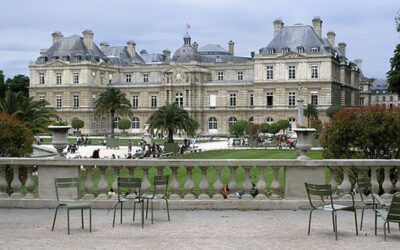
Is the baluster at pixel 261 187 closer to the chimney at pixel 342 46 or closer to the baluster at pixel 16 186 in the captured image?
the baluster at pixel 16 186

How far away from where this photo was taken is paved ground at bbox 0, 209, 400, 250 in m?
8.87

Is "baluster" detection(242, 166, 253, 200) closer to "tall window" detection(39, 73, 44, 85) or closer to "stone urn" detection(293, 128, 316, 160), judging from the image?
"stone urn" detection(293, 128, 316, 160)

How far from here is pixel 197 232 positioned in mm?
9734

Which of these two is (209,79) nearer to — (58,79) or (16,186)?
(58,79)

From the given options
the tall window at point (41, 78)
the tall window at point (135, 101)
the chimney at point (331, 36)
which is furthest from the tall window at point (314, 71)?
the tall window at point (41, 78)

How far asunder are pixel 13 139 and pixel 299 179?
6593 millimetres

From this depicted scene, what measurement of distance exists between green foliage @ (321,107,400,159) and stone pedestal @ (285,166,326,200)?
3245mm

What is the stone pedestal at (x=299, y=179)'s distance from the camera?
38.8ft

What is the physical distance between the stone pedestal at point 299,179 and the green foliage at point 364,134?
3245mm

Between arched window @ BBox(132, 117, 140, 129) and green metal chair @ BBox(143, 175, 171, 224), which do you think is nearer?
green metal chair @ BBox(143, 175, 171, 224)

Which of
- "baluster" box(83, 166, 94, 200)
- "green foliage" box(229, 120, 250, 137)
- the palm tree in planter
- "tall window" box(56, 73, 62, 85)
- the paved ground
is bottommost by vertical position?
the paved ground

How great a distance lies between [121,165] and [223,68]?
81.3m

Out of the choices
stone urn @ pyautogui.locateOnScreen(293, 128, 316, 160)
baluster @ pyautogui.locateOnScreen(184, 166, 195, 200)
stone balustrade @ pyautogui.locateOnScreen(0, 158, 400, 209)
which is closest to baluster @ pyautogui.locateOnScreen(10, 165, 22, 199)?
stone balustrade @ pyautogui.locateOnScreen(0, 158, 400, 209)

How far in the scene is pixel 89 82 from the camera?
300ft
